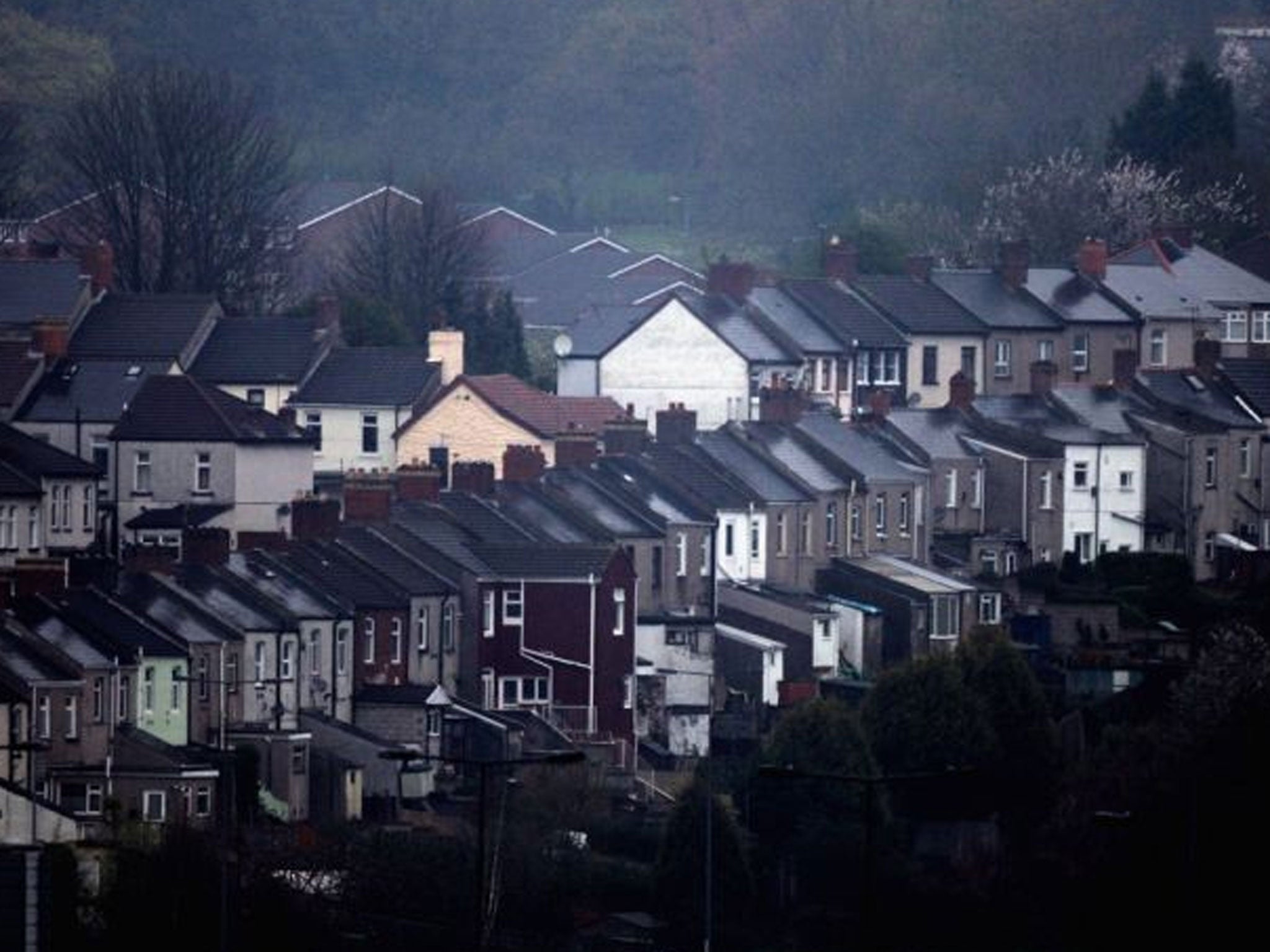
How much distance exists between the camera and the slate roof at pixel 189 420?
8219 centimetres

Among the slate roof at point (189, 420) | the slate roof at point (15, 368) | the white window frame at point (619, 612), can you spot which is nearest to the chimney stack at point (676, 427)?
the slate roof at point (189, 420)

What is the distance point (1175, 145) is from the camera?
12700 centimetres

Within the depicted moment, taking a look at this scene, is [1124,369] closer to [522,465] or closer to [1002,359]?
[1002,359]

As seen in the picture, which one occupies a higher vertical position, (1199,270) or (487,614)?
(1199,270)

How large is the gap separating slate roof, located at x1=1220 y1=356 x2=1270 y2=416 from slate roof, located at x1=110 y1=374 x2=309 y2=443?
24232 millimetres

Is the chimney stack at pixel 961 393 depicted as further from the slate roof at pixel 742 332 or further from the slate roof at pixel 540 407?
the slate roof at pixel 540 407

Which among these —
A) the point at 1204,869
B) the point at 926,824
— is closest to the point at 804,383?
the point at 926,824

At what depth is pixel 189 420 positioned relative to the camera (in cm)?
8250

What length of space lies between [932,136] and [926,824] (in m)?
75.6

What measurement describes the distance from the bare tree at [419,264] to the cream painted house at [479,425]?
12.6m

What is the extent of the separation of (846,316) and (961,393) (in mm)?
4810

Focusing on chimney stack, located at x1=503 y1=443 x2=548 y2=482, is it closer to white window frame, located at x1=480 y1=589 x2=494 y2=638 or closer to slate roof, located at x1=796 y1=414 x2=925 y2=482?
white window frame, located at x1=480 y1=589 x2=494 y2=638

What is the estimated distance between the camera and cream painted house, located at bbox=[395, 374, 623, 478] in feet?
298

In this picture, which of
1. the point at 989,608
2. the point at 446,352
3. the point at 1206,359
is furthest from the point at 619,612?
the point at 1206,359
